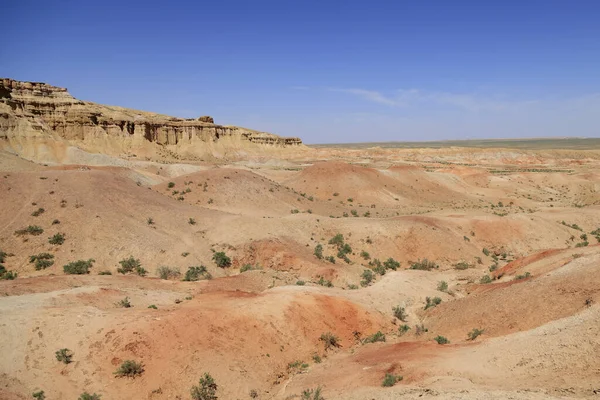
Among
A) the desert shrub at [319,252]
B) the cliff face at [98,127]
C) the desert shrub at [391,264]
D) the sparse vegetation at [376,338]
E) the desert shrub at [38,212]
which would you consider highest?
the cliff face at [98,127]

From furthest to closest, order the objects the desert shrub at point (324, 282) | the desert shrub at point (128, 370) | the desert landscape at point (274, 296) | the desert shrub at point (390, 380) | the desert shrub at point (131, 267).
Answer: the desert shrub at point (131, 267)
the desert shrub at point (324, 282)
the desert shrub at point (128, 370)
the desert landscape at point (274, 296)
the desert shrub at point (390, 380)

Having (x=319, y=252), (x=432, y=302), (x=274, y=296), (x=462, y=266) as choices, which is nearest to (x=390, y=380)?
(x=274, y=296)

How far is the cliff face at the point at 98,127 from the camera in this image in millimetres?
53750

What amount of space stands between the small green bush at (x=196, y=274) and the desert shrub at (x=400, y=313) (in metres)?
9.18

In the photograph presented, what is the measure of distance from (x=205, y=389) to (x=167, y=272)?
10.9 meters

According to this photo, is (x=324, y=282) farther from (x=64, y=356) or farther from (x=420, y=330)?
(x=64, y=356)

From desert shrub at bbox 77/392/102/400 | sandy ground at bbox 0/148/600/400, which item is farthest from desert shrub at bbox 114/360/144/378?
desert shrub at bbox 77/392/102/400

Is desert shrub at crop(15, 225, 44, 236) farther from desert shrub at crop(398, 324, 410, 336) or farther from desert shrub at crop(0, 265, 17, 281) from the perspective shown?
desert shrub at crop(398, 324, 410, 336)

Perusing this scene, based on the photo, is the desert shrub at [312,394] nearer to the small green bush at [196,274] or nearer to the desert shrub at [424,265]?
the small green bush at [196,274]

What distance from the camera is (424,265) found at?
25094 mm

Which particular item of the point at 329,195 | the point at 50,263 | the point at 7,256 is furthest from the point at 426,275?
the point at 329,195

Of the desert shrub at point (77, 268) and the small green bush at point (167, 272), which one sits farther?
the small green bush at point (167, 272)

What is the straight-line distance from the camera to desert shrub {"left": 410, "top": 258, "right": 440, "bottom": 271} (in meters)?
24.9

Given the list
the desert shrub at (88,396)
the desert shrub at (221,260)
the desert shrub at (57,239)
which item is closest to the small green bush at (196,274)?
the desert shrub at (221,260)
